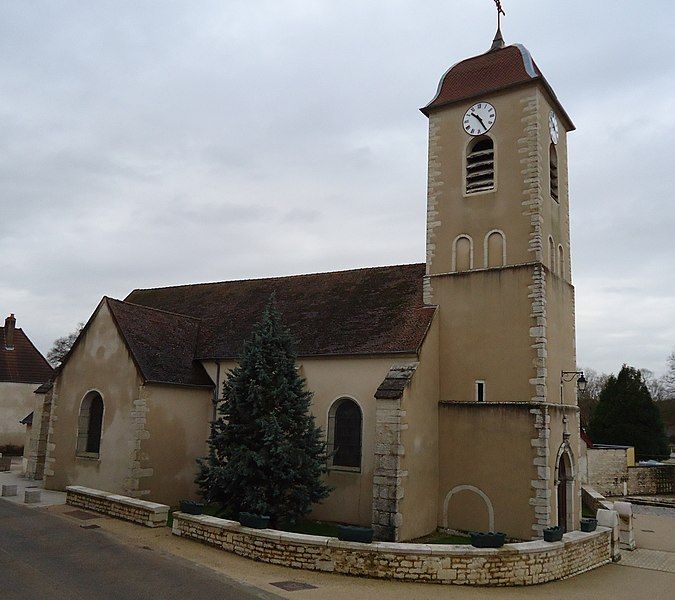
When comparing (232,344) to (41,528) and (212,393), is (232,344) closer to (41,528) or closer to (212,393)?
(212,393)

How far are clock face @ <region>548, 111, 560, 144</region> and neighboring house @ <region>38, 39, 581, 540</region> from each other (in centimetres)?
11

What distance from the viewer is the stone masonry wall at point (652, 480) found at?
3132 cm

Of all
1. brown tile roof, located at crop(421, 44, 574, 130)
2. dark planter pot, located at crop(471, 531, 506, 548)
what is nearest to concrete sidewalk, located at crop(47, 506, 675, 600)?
dark planter pot, located at crop(471, 531, 506, 548)

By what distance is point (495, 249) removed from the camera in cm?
1797

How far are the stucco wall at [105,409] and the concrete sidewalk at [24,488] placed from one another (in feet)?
2.17

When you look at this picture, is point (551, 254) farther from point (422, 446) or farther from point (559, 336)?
point (422, 446)

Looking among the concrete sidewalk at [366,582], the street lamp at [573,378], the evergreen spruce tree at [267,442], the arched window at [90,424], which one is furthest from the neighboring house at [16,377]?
the street lamp at [573,378]

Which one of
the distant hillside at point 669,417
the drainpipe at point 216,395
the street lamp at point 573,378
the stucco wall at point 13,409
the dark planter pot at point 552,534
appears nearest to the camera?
the dark planter pot at point 552,534

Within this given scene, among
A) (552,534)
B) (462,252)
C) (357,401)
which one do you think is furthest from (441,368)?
(552,534)

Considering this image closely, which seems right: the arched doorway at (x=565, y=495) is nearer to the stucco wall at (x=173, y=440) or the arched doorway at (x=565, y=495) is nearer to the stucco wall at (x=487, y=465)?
the stucco wall at (x=487, y=465)

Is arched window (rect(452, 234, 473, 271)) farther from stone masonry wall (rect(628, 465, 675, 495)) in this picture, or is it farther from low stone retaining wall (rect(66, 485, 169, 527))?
stone masonry wall (rect(628, 465, 675, 495))

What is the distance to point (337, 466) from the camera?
17.9m

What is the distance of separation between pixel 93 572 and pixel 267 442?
5088 millimetres

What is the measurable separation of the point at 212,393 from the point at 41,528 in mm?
7262
